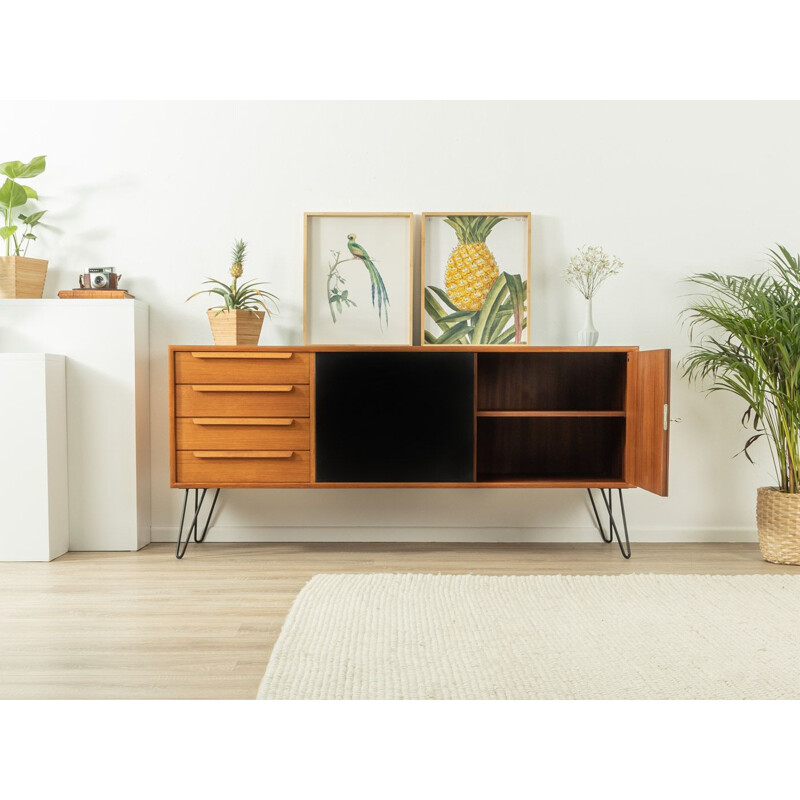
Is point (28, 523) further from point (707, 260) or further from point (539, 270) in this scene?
point (707, 260)

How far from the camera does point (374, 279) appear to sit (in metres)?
3.11

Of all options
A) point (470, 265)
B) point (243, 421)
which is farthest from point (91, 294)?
point (470, 265)

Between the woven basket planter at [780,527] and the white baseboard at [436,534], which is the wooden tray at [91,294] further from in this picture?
the woven basket planter at [780,527]

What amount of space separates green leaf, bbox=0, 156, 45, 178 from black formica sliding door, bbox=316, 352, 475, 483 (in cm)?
150

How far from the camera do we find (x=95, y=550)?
3.01 metres

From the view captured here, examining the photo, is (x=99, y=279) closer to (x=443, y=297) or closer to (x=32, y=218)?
(x=32, y=218)

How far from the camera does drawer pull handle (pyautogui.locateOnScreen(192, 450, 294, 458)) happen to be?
2.80m

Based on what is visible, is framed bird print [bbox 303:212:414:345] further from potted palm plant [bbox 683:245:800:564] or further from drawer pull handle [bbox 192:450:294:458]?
potted palm plant [bbox 683:245:800:564]

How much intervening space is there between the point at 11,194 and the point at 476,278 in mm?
2019

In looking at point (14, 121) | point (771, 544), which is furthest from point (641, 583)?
point (14, 121)

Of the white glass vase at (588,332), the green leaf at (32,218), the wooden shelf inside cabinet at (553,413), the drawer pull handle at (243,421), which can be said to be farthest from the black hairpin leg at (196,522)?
the white glass vase at (588,332)

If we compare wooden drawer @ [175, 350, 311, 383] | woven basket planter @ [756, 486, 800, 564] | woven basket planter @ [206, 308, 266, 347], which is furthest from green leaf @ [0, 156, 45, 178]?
woven basket planter @ [756, 486, 800, 564]

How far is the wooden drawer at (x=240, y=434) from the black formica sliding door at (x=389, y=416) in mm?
114

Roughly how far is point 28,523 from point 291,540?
1.08 meters
